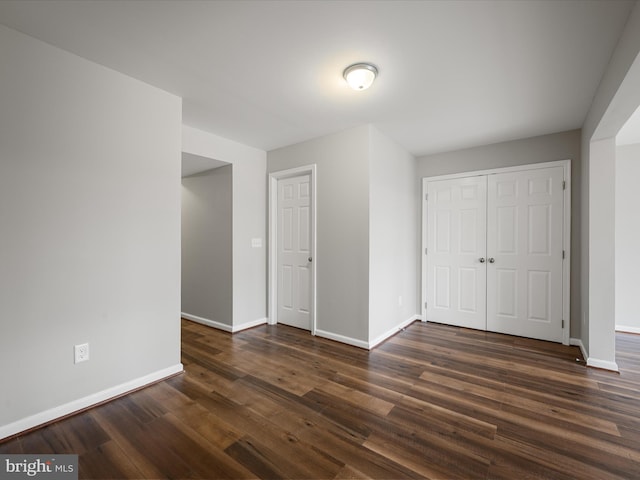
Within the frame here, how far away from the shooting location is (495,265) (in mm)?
3998

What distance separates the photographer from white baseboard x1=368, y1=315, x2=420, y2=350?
134 inches

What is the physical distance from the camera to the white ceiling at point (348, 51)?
1701 millimetres

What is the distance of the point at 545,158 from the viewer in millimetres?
3680

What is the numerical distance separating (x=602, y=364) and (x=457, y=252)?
6.21ft

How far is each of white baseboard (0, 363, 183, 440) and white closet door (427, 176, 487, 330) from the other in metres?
3.55

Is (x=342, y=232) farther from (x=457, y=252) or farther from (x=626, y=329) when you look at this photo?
(x=626, y=329)

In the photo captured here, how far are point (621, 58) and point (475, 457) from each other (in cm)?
258

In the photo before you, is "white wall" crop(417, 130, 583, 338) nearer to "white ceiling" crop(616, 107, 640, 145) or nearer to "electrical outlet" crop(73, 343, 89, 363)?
"white ceiling" crop(616, 107, 640, 145)

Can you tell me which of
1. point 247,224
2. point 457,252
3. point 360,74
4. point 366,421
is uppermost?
point 360,74

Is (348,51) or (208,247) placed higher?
(348,51)

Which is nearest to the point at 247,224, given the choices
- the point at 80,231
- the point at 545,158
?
the point at 80,231

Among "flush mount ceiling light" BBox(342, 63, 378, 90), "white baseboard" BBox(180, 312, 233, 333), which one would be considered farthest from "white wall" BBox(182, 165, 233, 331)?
"flush mount ceiling light" BBox(342, 63, 378, 90)

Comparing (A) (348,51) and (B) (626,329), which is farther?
(B) (626,329)

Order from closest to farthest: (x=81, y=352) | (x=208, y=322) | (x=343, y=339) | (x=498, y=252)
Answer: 1. (x=81, y=352)
2. (x=343, y=339)
3. (x=498, y=252)
4. (x=208, y=322)
